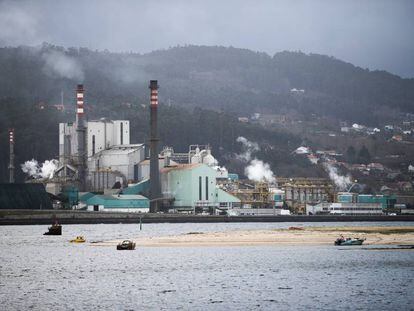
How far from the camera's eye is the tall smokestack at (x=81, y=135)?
154625 mm

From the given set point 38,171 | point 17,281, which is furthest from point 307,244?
point 38,171

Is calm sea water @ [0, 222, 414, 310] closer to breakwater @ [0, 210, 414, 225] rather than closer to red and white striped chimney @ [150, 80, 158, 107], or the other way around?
breakwater @ [0, 210, 414, 225]

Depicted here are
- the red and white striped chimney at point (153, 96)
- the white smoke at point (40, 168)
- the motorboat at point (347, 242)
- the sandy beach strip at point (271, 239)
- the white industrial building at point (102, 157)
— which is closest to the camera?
the motorboat at point (347, 242)

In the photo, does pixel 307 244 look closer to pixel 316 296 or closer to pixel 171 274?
pixel 171 274

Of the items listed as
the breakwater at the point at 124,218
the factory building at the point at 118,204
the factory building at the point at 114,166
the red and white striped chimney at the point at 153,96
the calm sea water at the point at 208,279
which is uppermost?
the red and white striped chimney at the point at 153,96

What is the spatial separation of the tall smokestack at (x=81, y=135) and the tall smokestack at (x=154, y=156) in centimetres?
1102

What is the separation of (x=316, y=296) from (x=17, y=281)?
17632 millimetres

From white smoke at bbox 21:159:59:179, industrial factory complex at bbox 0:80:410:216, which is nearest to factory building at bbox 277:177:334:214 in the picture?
industrial factory complex at bbox 0:80:410:216

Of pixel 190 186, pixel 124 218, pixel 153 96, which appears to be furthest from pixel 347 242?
pixel 190 186

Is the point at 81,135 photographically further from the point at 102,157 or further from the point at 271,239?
the point at 271,239

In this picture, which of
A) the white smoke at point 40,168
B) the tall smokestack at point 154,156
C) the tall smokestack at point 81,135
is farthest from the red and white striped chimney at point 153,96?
the white smoke at point 40,168

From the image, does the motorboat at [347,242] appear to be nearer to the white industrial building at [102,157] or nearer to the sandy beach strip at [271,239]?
the sandy beach strip at [271,239]

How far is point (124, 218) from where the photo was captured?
14725 cm

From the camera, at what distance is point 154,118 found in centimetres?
14675
